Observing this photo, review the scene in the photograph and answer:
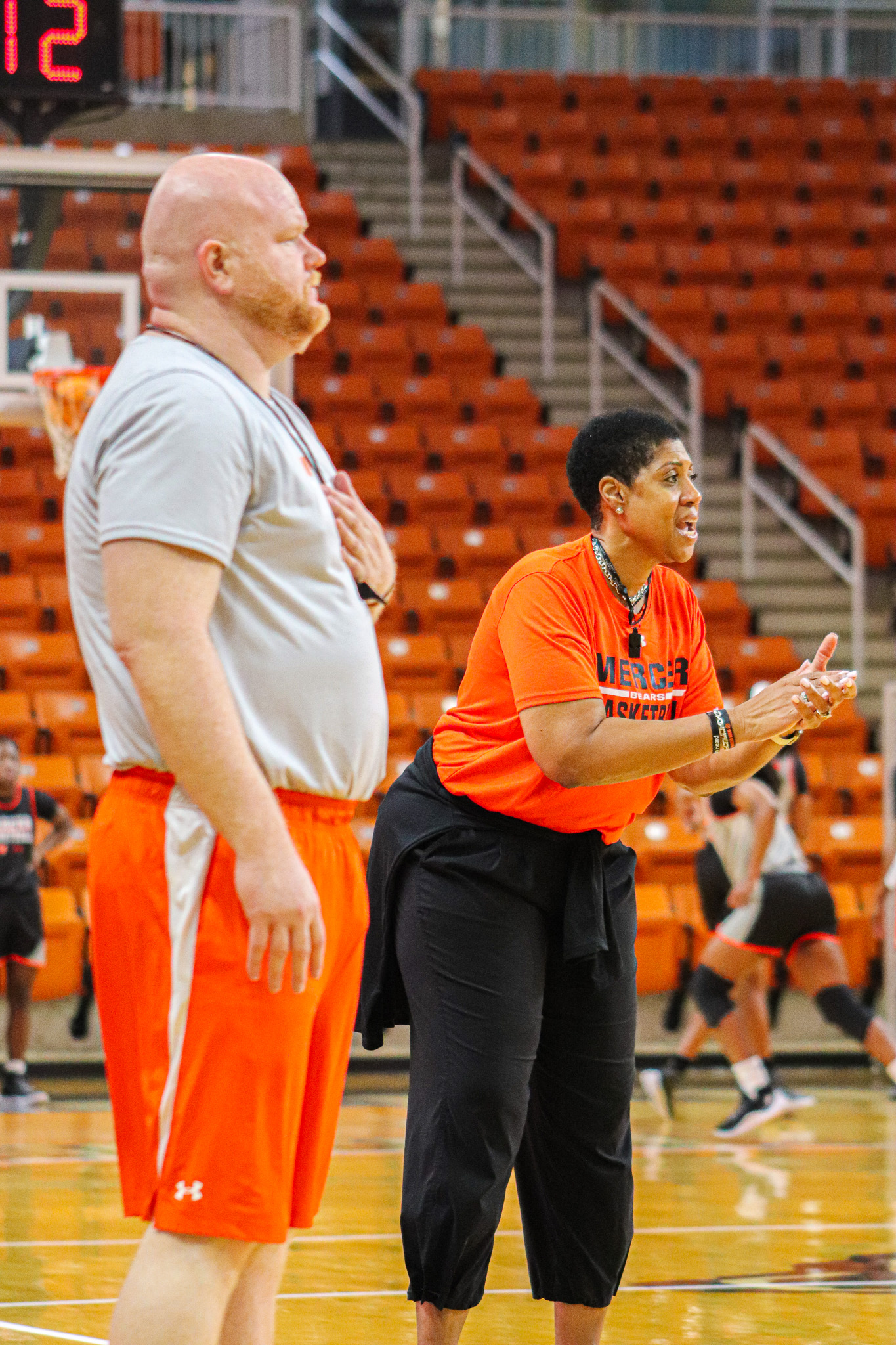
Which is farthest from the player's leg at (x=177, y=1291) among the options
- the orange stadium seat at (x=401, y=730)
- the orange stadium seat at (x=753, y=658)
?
the orange stadium seat at (x=753, y=658)

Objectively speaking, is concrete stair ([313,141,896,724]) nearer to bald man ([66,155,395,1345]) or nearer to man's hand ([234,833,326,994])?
bald man ([66,155,395,1345])

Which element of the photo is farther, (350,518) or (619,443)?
(619,443)

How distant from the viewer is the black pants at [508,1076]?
3125 millimetres

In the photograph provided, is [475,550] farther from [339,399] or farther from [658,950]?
[658,950]

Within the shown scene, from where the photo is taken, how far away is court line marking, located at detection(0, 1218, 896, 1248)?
5090 millimetres

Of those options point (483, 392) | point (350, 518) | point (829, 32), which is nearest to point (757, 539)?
point (483, 392)

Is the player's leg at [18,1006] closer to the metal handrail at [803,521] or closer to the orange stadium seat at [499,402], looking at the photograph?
the metal handrail at [803,521]

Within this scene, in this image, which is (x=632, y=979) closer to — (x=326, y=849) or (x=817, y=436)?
(x=326, y=849)

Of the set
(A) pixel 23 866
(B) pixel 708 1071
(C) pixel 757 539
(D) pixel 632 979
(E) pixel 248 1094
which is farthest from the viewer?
(C) pixel 757 539

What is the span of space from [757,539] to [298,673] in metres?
11.3

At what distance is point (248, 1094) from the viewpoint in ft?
7.13

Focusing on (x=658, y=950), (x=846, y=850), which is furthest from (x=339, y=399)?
(x=658, y=950)

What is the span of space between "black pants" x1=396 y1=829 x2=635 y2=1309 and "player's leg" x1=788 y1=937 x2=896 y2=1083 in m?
4.39

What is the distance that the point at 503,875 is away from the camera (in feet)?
10.5
